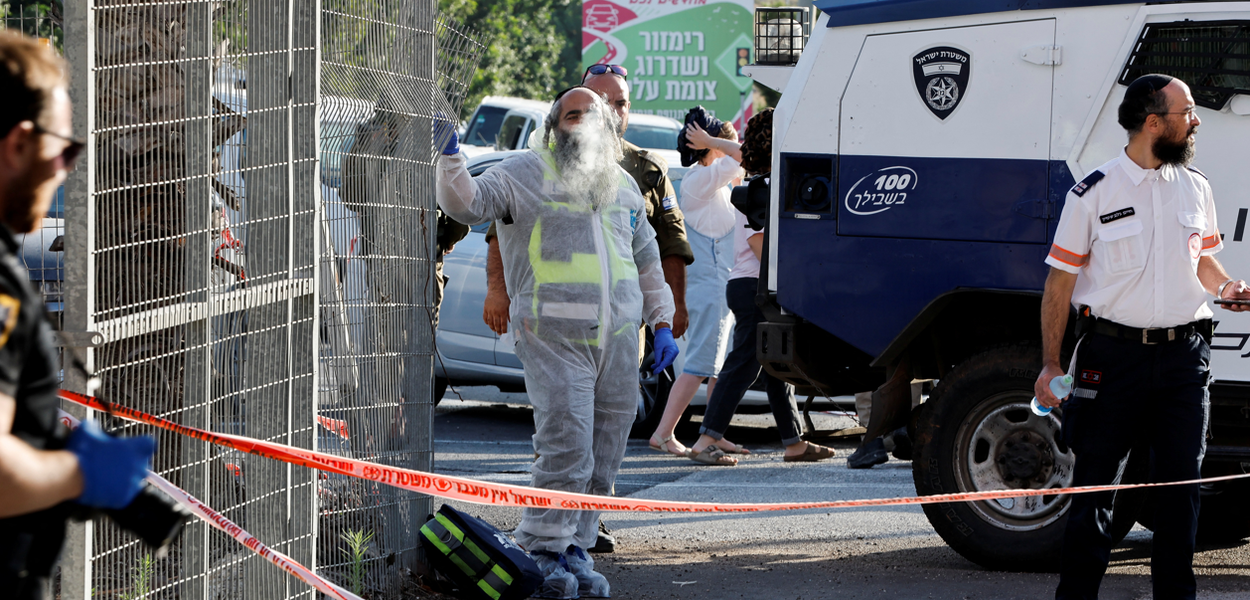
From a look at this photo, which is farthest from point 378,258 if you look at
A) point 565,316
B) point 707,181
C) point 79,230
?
point 707,181

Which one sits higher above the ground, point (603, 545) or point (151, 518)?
point (151, 518)

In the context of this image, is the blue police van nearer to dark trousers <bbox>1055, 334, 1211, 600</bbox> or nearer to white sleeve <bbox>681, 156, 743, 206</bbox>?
dark trousers <bbox>1055, 334, 1211, 600</bbox>

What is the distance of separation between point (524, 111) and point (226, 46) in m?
12.8

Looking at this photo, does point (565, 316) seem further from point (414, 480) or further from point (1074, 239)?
point (1074, 239)

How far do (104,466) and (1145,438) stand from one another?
339 cm

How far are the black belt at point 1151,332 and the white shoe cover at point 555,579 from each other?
6.70 feet

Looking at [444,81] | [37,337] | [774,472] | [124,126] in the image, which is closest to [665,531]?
[774,472]

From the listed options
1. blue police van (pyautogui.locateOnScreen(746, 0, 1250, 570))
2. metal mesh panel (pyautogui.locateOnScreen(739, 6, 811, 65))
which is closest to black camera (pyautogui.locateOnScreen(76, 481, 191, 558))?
blue police van (pyautogui.locateOnScreen(746, 0, 1250, 570))

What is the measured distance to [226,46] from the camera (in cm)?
382

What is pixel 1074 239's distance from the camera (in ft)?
14.3

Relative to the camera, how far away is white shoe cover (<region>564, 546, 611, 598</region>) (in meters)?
5.07

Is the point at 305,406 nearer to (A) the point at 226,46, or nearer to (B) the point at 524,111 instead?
(A) the point at 226,46

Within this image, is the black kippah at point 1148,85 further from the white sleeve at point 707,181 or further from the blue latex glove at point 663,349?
the white sleeve at point 707,181

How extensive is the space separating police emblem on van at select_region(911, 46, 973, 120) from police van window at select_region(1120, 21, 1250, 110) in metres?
0.60
